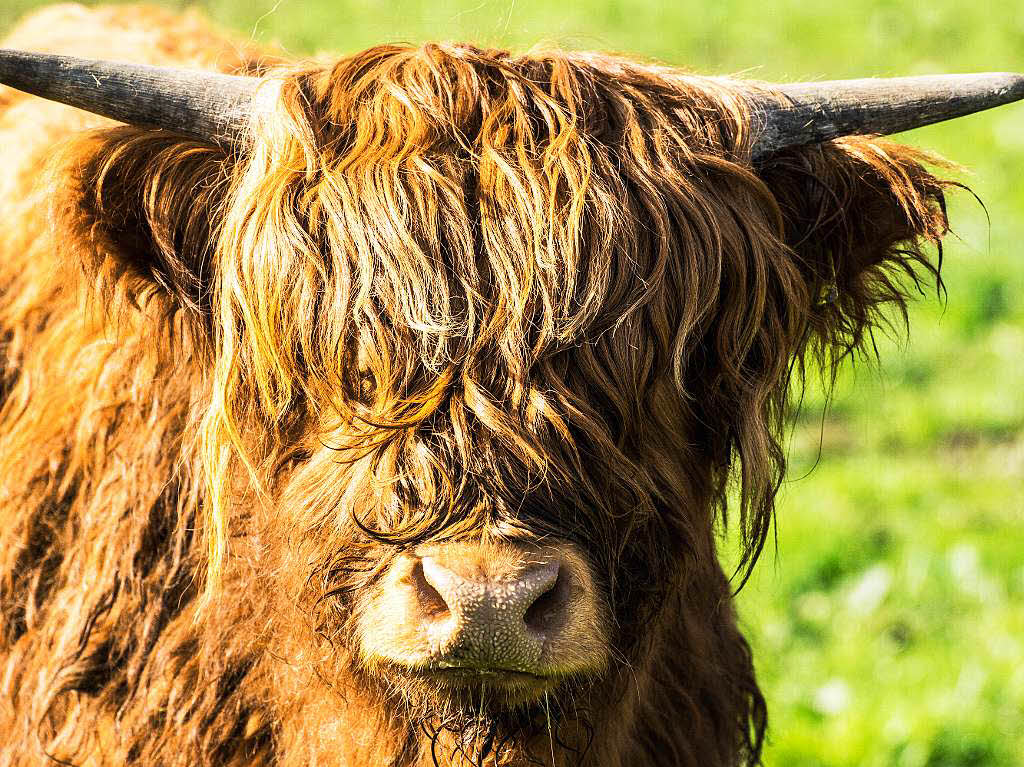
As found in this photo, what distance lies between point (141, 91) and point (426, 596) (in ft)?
3.42

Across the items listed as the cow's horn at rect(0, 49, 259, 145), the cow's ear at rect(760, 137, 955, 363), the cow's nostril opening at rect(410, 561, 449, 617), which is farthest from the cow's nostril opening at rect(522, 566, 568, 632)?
the cow's horn at rect(0, 49, 259, 145)

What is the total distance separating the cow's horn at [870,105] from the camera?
266cm

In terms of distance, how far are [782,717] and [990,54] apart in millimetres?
7541

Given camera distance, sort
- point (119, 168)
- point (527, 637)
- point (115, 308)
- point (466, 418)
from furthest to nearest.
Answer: point (115, 308) → point (119, 168) → point (466, 418) → point (527, 637)

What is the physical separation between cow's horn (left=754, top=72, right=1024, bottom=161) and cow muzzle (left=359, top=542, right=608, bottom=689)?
0.98 metres

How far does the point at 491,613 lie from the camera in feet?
7.06

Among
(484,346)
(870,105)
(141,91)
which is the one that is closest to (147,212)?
(141,91)

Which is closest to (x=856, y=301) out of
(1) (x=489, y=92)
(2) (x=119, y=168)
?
(1) (x=489, y=92)

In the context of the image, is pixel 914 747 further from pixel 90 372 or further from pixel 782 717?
pixel 90 372

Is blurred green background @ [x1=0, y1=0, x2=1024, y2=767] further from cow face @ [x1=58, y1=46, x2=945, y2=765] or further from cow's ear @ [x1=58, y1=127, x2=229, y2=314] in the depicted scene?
cow's ear @ [x1=58, y1=127, x2=229, y2=314]

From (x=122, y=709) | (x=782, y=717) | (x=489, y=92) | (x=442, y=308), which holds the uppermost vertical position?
(x=489, y=92)

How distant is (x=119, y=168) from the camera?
260 centimetres

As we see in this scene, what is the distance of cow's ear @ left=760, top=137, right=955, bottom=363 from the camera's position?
9.15 feet

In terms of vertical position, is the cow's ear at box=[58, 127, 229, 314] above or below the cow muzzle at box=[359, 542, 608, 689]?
above
